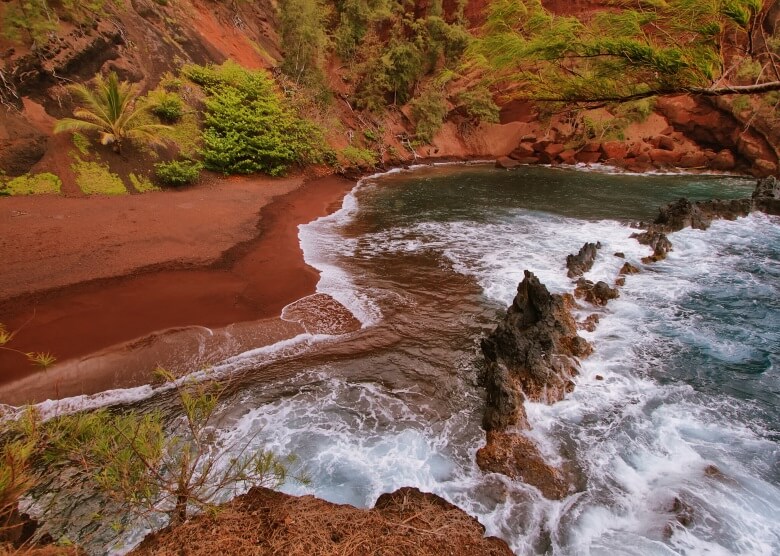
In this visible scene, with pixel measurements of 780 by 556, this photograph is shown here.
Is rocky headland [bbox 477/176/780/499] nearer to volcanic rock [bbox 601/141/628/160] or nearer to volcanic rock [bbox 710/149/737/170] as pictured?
volcanic rock [bbox 601/141/628/160]

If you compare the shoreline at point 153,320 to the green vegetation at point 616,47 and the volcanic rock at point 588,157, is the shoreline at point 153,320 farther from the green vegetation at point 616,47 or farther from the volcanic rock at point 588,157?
the volcanic rock at point 588,157

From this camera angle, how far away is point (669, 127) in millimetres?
28641

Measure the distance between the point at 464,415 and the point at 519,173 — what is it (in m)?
22.8

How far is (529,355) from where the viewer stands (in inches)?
251

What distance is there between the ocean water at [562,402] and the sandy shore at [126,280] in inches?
47.4

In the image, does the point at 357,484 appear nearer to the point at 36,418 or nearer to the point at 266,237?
the point at 36,418

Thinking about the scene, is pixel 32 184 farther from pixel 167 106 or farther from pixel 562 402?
pixel 562 402

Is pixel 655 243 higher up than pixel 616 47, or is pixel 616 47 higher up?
pixel 616 47

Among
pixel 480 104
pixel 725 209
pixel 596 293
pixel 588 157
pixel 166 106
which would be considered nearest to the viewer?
pixel 596 293

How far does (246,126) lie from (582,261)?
14805mm

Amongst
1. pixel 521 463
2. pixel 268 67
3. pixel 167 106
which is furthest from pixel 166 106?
pixel 521 463

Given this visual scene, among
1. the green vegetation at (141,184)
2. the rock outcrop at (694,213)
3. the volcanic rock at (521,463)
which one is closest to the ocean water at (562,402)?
the volcanic rock at (521,463)

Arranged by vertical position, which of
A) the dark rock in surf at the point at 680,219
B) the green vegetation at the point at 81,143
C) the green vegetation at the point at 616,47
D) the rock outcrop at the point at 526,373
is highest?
the green vegetation at the point at 616,47

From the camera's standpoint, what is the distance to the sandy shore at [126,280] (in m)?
6.15
